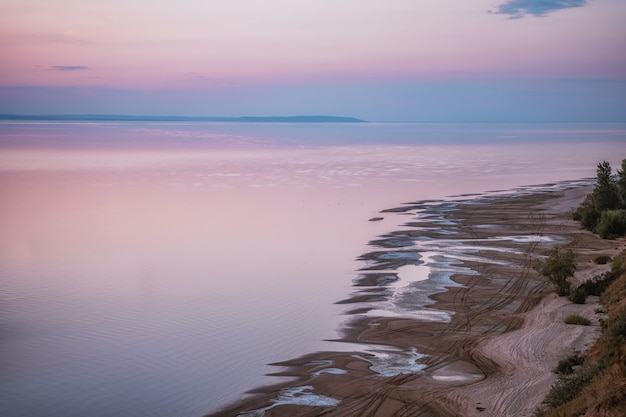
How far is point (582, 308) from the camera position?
81.6 ft

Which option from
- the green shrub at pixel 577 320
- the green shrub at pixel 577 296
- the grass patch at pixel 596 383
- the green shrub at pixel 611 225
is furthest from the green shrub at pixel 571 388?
the green shrub at pixel 611 225

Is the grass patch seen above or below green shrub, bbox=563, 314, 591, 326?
above

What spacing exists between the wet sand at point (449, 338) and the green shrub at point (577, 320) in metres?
0.27

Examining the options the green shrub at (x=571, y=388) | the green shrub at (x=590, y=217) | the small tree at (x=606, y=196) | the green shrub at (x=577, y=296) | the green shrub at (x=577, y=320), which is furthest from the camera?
the small tree at (x=606, y=196)

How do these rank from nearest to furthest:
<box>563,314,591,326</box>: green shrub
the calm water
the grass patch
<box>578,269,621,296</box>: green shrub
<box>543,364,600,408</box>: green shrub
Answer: the grass patch < <box>543,364,600,408</box>: green shrub < the calm water < <box>563,314,591,326</box>: green shrub < <box>578,269,621,296</box>: green shrub

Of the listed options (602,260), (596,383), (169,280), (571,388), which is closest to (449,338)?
(571,388)

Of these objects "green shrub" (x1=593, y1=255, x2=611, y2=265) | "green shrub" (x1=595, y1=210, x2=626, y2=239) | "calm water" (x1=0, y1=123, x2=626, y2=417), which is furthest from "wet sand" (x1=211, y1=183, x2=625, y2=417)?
"calm water" (x1=0, y1=123, x2=626, y2=417)

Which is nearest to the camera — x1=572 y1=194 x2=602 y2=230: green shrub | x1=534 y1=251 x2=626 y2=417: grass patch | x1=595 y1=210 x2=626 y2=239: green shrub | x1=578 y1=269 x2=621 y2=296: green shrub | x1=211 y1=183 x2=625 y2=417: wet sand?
x1=534 y1=251 x2=626 y2=417: grass patch

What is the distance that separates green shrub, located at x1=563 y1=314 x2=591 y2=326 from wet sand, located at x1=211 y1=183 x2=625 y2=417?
10.5 inches

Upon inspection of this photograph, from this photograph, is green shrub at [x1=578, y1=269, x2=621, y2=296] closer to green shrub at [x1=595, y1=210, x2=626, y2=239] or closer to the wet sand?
the wet sand

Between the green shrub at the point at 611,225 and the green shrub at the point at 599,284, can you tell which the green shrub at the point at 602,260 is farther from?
the green shrub at the point at 611,225

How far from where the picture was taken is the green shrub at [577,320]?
22.6 m

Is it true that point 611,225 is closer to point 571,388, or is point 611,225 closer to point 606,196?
point 606,196

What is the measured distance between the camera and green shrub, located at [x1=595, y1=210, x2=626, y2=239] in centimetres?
3947
